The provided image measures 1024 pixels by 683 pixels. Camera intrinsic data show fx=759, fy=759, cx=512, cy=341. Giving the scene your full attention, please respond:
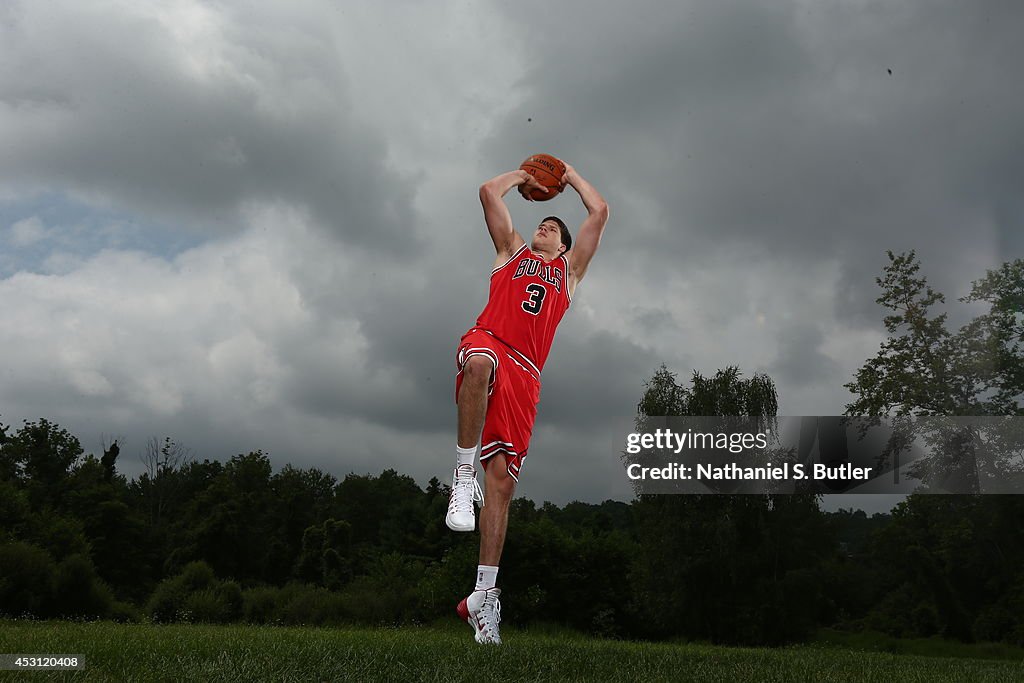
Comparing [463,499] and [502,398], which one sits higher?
[502,398]

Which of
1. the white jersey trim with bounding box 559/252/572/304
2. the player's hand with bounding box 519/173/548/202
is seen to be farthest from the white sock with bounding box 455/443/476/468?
the player's hand with bounding box 519/173/548/202

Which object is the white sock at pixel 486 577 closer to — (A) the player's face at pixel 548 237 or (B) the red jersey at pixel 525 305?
(B) the red jersey at pixel 525 305

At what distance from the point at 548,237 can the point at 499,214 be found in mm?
605

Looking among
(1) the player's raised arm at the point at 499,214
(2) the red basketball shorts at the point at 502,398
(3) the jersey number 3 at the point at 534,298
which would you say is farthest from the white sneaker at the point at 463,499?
(1) the player's raised arm at the point at 499,214

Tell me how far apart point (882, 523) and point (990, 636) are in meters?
5.95

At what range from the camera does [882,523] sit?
35.0 m

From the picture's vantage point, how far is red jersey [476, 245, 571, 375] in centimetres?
663

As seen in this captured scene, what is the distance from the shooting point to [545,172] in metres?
7.39

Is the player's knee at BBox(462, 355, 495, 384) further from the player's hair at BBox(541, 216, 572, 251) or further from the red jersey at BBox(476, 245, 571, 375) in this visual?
the player's hair at BBox(541, 216, 572, 251)

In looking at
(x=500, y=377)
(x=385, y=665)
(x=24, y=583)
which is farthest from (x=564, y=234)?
(x=24, y=583)

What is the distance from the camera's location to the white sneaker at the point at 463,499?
238 inches

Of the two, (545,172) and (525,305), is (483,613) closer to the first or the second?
(525,305)

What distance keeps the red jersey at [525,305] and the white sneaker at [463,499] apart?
1133 mm

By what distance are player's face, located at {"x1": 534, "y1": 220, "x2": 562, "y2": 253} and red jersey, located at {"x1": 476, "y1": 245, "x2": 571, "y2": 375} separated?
0.23 metres
